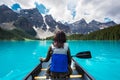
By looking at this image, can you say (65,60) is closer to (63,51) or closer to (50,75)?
(63,51)

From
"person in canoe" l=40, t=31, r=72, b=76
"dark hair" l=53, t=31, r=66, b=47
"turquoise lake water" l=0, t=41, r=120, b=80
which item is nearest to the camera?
"dark hair" l=53, t=31, r=66, b=47

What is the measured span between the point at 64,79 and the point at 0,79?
423 inches

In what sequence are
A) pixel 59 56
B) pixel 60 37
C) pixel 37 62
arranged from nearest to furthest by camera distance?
pixel 60 37, pixel 59 56, pixel 37 62

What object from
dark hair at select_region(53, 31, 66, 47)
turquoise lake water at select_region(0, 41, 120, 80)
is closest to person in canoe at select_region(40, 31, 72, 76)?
dark hair at select_region(53, 31, 66, 47)

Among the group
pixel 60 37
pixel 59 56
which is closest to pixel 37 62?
pixel 59 56

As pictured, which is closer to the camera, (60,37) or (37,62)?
(60,37)

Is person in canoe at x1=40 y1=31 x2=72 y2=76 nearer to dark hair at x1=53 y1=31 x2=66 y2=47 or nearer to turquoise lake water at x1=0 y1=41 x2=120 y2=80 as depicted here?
dark hair at x1=53 y1=31 x2=66 y2=47

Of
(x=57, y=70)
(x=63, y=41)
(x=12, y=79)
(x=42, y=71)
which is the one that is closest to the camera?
(x=63, y=41)

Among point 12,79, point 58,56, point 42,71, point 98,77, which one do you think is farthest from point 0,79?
point 58,56

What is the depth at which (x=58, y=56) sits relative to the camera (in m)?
8.41

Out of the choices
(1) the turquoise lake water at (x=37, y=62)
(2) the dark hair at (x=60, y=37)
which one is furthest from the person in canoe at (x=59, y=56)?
(1) the turquoise lake water at (x=37, y=62)

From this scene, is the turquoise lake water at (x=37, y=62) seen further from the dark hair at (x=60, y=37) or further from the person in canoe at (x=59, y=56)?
the dark hair at (x=60, y=37)

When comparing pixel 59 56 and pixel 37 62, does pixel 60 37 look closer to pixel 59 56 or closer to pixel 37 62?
pixel 59 56

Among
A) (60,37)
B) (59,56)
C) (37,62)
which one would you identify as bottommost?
(37,62)
